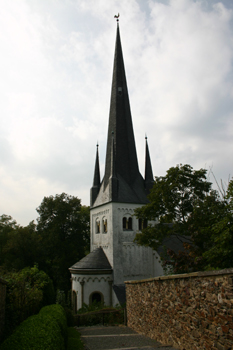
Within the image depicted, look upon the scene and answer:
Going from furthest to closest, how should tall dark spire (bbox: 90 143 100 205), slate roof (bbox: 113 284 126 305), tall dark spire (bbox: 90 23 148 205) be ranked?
tall dark spire (bbox: 90 143 100 205)
tall dark spire (bbox: 90 23 148 205)
slate roof (bbox: 113 284 126 305)

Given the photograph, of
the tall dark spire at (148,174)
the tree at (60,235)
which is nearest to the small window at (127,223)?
the tall dark spire at (148,174)

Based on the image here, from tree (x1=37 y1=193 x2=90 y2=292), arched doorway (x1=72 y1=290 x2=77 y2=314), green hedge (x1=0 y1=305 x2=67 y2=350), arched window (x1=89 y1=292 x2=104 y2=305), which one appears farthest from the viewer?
tree (x1=37 y1=193 x2=90 y2=292)

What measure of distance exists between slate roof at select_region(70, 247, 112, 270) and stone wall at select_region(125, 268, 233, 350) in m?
15.1

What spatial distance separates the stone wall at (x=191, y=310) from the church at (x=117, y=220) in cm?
1475

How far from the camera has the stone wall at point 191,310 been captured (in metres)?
4.61

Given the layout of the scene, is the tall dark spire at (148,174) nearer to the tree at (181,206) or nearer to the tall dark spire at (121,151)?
the tall dark spire at (121,151)

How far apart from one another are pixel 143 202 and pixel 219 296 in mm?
21347

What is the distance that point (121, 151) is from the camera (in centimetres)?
2809

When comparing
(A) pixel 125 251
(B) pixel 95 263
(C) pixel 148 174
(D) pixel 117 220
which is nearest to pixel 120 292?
(B) pixel 95 263

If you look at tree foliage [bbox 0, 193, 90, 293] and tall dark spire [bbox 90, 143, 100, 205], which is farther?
tree foliage [bbox 0, 193, 90, 293]

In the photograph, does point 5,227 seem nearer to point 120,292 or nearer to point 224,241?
point 120,292

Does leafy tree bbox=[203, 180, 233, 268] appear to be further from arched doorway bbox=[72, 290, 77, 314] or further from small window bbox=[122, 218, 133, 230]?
arched doorway bbox=[72, 290, 77, 314]

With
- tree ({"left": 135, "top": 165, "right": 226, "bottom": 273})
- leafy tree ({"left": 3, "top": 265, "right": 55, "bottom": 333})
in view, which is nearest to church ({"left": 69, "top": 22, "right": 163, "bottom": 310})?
tree ({"left": 135, "top": 165, "right": 226, "bottom": 273})

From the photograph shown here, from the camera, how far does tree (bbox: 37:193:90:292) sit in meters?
31.7
